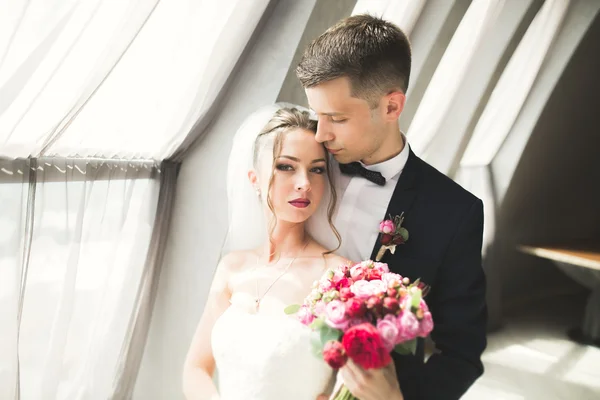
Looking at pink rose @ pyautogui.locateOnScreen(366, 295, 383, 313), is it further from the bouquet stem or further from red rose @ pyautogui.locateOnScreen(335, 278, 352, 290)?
the bouquet stem

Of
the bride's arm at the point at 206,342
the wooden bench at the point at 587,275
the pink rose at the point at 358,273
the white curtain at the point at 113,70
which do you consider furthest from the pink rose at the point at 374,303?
the white curtain at the point at 113,70

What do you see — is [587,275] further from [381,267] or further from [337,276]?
[337,276]

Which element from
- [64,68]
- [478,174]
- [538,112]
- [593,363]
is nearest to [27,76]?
[64,68]

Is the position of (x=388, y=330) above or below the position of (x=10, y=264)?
above

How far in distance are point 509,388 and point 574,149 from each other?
81 cm

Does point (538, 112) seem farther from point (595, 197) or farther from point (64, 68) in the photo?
point (64, 68)

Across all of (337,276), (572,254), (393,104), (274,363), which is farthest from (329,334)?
(572,254)

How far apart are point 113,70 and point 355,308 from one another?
1.10 m

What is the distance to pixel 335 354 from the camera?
3.65 feet

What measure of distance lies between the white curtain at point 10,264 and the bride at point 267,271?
54 cm

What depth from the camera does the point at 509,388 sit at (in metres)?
1.53

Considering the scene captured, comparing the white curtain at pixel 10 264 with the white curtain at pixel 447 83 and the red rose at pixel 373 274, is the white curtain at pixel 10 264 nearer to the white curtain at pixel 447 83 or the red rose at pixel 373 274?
the red rose at pixel 373 274

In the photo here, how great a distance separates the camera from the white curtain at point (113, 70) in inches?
47.7

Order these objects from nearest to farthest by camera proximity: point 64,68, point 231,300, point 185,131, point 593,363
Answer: point 64,68 → point 593,363 → point 231,300 → point 185,131
